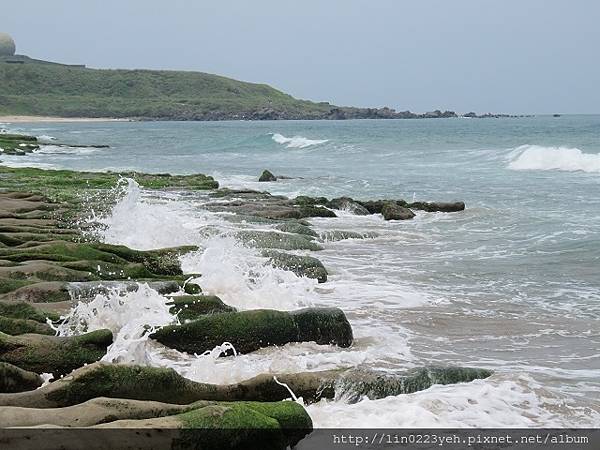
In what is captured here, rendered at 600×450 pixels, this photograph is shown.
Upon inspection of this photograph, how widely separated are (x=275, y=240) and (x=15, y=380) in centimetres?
1060

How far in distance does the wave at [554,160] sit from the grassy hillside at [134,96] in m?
114

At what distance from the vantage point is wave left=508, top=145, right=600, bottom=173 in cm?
4059

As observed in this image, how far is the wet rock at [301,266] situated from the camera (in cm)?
1334

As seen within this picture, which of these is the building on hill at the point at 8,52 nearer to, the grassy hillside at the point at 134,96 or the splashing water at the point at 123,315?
the grassy hillside at the point at 134,96

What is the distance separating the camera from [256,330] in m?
8.82

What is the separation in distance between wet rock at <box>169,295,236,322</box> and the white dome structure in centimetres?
18330

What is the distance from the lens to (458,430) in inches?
265

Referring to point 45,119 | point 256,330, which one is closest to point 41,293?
point 256,330

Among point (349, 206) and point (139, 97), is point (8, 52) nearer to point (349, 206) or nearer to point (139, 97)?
point (139, 97)

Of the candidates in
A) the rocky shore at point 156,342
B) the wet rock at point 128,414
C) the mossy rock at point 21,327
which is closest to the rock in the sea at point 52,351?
the rocky shore at point 156,342

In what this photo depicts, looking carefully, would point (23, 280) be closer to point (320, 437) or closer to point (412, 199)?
point (320, 437)

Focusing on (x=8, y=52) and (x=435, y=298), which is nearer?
(x=435, y=298)

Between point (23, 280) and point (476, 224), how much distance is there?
14666 millimetres

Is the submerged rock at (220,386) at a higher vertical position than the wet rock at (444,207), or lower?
higher
